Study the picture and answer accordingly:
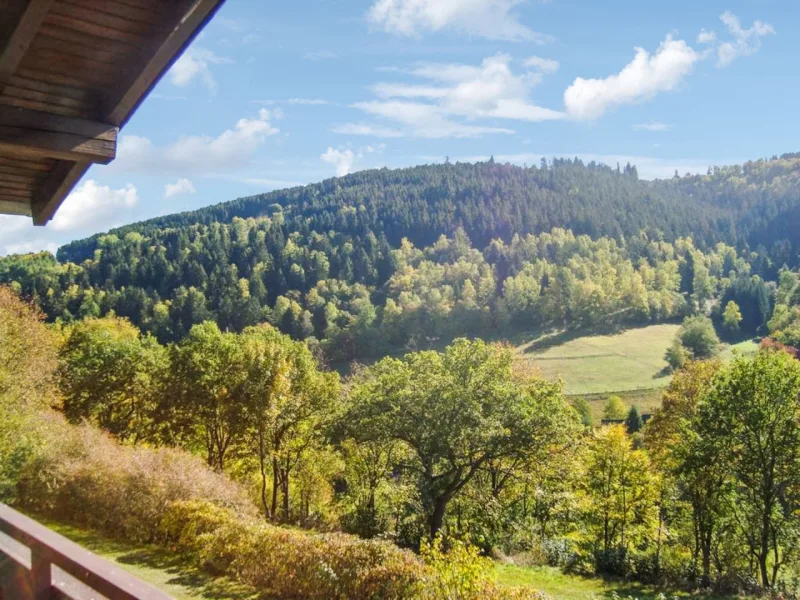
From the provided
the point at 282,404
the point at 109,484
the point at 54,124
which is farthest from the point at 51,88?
the point at 282,404

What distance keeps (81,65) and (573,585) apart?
2363cm

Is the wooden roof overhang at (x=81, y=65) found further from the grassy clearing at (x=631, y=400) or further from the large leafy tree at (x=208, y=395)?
the grassy clearing at (x=631, y=400)

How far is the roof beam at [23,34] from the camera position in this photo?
2631 mm

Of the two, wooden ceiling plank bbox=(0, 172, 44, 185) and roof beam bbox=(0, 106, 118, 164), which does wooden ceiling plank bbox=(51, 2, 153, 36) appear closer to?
roof beam bbox=(0, 106, 118, 164)

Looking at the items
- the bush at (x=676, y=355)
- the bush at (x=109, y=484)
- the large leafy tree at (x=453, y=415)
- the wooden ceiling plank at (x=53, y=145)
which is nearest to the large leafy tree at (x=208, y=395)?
the large leafy tree at (x=453, y=415)

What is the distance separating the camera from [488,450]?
75.9 ft

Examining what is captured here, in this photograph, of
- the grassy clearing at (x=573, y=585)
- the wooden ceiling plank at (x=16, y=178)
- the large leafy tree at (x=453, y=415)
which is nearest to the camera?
the wooden ceiling plank at (x=16, y=178)

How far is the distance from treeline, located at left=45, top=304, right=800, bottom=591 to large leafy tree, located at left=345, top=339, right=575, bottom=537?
0.25ft

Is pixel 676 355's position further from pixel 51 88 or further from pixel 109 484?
pixel 51 88

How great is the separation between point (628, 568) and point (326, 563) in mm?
17367

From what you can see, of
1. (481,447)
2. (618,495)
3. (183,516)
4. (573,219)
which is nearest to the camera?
(183,516)

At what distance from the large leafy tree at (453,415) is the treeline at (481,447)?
8 centimetres

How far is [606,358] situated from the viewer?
9656cm

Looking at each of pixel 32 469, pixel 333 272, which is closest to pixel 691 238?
pixel 333 272
